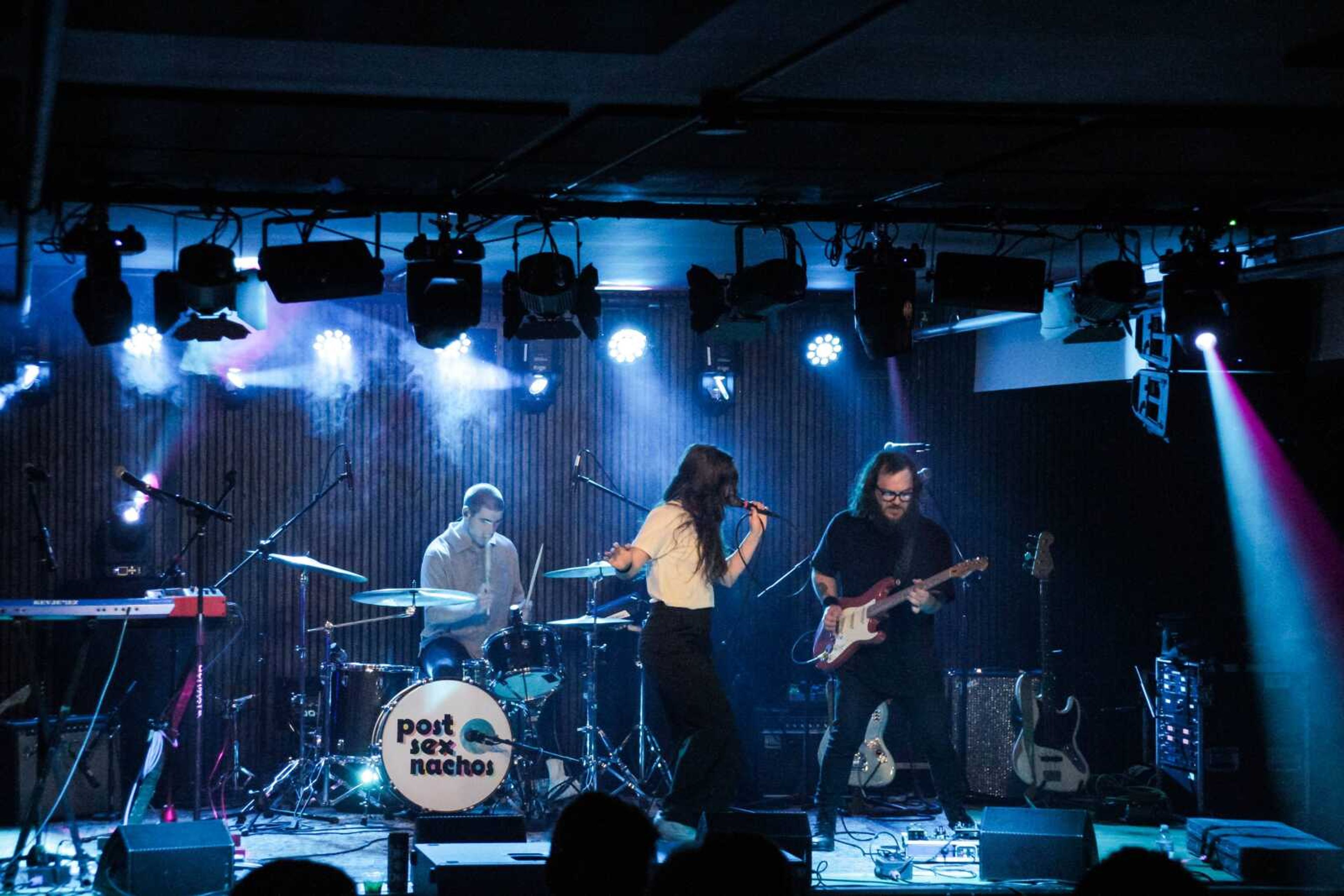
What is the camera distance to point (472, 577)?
10125 mm

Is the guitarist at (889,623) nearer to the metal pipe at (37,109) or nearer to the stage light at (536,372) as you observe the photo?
the stage light at (536,372)

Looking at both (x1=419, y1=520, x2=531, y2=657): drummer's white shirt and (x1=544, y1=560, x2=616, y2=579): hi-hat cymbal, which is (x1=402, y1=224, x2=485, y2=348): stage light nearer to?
(x1=544, y1=560, x2=616, y2=579): hi-hat cymbal

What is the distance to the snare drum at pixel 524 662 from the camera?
9133 mm

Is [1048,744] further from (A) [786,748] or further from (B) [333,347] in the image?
A: (B) [333,347]

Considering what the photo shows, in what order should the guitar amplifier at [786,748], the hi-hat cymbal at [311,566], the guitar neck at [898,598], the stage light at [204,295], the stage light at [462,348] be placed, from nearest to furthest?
the stage light at [204,295], the guitar neck at [898,598], the hi-hat cymbal at [311,566], the guitar amplifier at [786,748], the stage light at [462,348]

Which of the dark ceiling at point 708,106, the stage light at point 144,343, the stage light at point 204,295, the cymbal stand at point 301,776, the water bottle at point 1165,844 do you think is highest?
the dark ceiling at point 708,106

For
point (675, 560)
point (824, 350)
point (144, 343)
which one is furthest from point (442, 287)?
point (824, 350)

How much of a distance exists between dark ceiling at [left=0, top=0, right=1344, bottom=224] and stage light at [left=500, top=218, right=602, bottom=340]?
0.32 meters

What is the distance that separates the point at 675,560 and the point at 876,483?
56.5 inches

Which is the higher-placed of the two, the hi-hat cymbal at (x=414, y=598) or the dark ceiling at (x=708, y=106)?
the dark ceiling at (x=708, y=106)

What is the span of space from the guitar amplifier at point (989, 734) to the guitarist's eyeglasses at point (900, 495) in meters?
2.53

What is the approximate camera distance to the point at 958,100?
20.2 ft

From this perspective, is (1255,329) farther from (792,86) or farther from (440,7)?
(440,7)

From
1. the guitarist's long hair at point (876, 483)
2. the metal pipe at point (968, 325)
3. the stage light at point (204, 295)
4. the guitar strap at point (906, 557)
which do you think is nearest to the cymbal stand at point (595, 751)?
the guitarist's long hair at point (876, 483)
